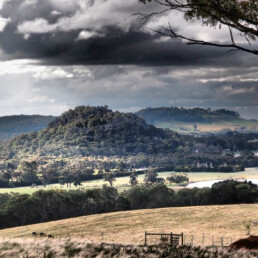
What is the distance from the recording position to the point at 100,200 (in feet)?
440

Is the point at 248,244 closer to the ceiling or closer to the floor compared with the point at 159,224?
closer to the ceiling

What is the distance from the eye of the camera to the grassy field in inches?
2680

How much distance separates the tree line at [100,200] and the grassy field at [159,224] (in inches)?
1180

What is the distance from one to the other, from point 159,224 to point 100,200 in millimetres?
55398

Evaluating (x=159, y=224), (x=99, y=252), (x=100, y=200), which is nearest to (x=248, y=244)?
(x=99, y=252)

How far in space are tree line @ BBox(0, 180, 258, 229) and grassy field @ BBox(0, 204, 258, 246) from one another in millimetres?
29961

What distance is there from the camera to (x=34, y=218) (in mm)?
123812

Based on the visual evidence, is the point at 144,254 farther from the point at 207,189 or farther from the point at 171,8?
the point at 207,189

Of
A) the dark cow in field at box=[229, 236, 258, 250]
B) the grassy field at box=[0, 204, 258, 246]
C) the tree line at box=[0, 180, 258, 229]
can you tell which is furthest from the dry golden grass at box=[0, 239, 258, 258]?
the tree line at box=[0, 180, 258, 229]

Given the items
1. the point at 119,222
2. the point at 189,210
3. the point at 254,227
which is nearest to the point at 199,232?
the point at 254,227

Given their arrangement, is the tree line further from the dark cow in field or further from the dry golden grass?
the dry golden grass

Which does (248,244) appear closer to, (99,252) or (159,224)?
(99,252)

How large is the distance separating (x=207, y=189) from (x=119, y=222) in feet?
185

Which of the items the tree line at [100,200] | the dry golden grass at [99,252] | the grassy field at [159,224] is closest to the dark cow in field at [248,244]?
the dry golden grass at [99,252]
